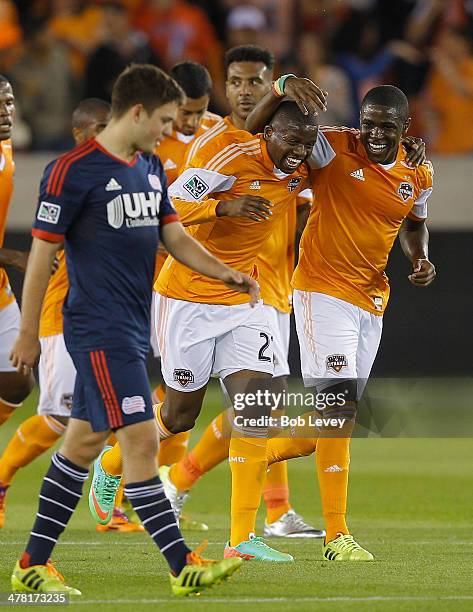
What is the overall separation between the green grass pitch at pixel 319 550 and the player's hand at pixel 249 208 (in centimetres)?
171

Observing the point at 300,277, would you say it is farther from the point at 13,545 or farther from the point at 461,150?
the point at 461,150

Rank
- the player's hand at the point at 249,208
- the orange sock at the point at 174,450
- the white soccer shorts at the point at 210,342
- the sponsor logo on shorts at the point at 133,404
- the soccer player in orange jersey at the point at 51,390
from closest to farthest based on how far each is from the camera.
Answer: the sponsor logo on shorts at the point at 133,404, the player's hand at the point at 249,208, the white soccer shorts at the point at 210,342, the orange sock at the point at 174,450, the soccer player in orange jersey at the point at 51,390

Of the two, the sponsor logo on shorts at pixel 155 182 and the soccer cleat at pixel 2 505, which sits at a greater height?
the sponsor logo on shorts at pixel 155 182

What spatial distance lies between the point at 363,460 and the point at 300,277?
15.3 feet

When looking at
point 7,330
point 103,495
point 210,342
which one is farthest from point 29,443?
point 210,342

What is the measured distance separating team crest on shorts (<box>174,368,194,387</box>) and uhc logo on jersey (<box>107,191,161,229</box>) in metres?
1.80

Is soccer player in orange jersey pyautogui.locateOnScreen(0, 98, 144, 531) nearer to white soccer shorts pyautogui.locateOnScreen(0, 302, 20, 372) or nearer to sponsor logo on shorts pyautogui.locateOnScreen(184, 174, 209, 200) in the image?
white soccer shorts pyautogui.locateOnScreen(0, 302, 20, 372)

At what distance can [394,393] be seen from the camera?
14109 mm

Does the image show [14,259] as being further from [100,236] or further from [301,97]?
[100,236]

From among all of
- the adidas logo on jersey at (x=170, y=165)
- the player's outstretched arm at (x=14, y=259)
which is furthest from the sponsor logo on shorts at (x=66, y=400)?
the adidas logo on jersey at (x=170, y=165)

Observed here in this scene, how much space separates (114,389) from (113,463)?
89.4 inches

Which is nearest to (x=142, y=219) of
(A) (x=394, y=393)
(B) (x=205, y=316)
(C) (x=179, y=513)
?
(B) (x=205, y=316)

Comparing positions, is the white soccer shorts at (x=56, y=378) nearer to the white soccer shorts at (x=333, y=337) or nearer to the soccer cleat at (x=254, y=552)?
the white soccer shorts at (x=333, y=337)

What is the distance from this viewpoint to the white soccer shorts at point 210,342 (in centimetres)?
712
